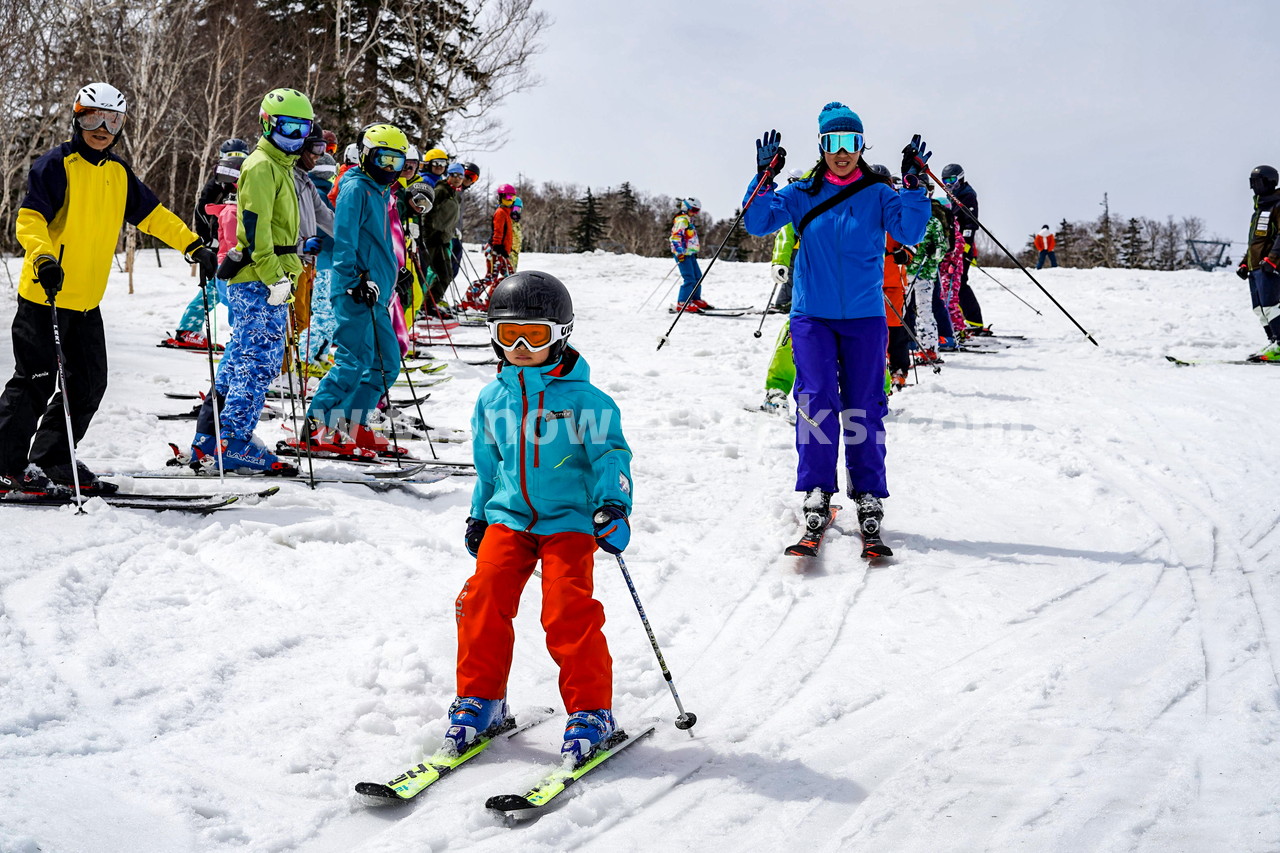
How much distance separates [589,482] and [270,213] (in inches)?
134

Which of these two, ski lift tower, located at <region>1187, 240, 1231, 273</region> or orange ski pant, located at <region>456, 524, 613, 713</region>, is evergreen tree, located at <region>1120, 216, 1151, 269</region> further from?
orange ski pant, located at <region>456, 524, 613, 713</region>

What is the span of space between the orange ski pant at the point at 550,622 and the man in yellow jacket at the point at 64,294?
298 centimetres

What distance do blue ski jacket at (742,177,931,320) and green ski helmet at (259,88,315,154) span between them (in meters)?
2.68

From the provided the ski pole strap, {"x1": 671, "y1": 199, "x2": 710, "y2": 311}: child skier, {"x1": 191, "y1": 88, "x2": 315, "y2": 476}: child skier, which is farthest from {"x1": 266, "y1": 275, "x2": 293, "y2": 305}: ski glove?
{"x1": 671, "y1": 199, "x2": 710, "y2": 311}: child skier

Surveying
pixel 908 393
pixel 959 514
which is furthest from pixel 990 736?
pixel 908 393

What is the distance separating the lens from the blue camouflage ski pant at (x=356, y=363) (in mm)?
6371

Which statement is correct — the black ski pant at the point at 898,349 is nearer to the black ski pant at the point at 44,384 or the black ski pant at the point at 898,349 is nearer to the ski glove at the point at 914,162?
the ski glove at the point at 914,162

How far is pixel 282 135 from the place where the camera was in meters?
5.53

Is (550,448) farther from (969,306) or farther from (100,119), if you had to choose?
(969,306)

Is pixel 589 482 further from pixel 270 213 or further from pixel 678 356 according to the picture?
pixel 678 356

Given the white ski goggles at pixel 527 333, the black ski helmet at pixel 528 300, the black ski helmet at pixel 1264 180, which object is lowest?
the white ski goggles at pixel 527 333

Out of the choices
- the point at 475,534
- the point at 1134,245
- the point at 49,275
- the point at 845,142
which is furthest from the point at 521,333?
the point at 1134,245

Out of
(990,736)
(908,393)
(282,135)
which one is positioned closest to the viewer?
(990,736)

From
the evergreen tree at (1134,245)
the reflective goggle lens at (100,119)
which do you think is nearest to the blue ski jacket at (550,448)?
the reflective goggle lens at (100,119)
